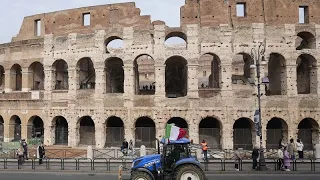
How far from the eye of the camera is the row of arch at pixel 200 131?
2534 centimetres

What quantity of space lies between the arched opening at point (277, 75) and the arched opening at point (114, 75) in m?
13.8

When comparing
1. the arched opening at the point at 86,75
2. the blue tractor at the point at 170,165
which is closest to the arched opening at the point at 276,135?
the blue tractor at the point at 170,165

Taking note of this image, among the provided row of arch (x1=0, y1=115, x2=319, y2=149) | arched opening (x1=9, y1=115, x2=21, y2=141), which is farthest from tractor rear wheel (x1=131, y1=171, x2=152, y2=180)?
arched opening (x1=9, y1=115, x2=21, y2=141)

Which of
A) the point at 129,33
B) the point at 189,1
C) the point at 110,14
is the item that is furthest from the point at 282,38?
the point at 110,14

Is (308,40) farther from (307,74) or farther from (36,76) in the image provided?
(36,76)

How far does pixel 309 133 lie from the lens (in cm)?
2580

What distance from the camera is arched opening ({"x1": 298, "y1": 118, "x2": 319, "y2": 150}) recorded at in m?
25.0

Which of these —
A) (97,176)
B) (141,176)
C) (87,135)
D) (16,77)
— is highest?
(16,77)

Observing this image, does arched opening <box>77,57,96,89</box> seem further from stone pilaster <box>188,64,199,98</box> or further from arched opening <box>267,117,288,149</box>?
arched opening <box>267,117,288,149</box>

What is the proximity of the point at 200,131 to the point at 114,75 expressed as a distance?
433 inches

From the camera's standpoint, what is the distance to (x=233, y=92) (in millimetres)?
24750

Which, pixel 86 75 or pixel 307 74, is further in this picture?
pixel 86 75

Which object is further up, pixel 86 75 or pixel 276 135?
pixel 86 75

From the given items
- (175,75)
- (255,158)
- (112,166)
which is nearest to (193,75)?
(175,75)
